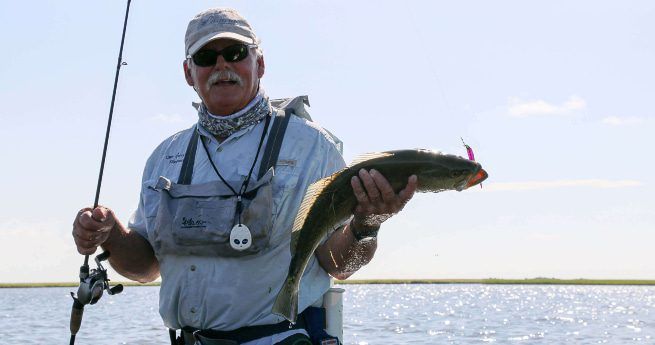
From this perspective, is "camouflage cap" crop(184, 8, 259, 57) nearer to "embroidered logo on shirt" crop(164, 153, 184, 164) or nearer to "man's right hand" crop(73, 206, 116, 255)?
"embroidered logo on shirt" crop(164, 153, 184, 164)

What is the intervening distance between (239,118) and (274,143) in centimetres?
29

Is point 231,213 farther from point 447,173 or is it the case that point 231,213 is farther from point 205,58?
point 447,173

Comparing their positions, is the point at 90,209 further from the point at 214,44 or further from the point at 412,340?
the point at 412,340

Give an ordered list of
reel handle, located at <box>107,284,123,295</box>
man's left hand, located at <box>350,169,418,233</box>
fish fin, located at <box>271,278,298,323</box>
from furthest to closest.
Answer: reel handle, located at <box>107,284,123,295</box>, fish fin, located at <box>271,278,298,323</box>, man's left hand, located at <box>350,169,418,233</box>

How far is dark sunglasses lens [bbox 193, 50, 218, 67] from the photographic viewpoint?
556 cm

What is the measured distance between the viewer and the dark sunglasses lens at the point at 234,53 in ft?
18.1

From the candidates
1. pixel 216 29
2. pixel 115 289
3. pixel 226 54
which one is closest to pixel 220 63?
pixel 226 54

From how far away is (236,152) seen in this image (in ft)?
17.9

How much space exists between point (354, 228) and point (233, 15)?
5.52ft

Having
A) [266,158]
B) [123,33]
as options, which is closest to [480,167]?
[266,158]

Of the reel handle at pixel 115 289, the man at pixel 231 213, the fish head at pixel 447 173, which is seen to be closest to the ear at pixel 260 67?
the man at pixel 231 213

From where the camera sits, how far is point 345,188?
4.79 m

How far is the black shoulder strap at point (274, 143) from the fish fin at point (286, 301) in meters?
0.75

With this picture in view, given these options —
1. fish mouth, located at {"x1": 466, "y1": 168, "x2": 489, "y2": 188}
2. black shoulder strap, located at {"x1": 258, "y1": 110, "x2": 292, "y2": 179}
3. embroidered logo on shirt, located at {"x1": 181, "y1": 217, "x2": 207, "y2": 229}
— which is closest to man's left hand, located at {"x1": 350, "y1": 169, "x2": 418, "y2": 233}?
fish mouth, located at {"x1": 466, "y1": 168, "x2": 489, "y2": 188}
